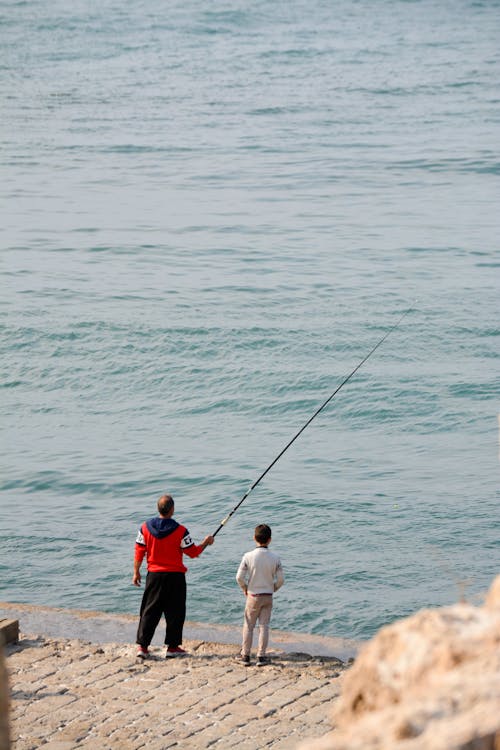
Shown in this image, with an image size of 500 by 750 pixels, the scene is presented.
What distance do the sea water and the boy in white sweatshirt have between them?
10.9 ft

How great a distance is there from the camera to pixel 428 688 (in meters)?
2.17

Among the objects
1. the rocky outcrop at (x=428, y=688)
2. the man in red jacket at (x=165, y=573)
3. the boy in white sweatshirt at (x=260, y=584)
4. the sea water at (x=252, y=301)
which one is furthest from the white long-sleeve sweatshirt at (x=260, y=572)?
the rocky outcrop at (x=428, y=688)

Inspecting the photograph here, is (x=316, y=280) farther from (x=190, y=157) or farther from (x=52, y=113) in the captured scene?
(x=52, y=113)

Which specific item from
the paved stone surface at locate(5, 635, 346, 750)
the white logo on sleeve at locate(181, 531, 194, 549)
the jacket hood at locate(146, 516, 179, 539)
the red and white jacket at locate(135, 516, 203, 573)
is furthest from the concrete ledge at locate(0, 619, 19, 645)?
the white logo on sleeve at locate(181, 531, 194, 549)

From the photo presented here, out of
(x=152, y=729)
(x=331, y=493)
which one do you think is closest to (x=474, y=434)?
(x=331, y=493)

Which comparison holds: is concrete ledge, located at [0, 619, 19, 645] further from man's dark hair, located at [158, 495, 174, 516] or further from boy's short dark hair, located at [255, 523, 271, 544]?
boy's short dark hair, located at [255, 523, 271, 544]

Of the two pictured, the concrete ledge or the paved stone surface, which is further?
the concrete ledge

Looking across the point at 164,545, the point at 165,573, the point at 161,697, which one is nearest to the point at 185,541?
the point at 164,545

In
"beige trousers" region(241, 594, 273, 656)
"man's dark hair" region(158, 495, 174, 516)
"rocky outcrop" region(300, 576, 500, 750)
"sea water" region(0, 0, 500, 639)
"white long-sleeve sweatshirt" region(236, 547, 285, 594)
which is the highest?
"rocky outcrop" region(300, 576, 500, 750)

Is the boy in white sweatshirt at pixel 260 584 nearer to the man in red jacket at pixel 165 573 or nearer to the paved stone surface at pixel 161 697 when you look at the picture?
the paved stone surface at pixel 161 697

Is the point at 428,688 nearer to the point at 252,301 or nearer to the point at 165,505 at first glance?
the point at 165,505

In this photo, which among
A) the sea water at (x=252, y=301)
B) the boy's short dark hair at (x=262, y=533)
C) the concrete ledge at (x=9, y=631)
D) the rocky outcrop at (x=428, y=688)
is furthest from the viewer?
the sea water at (x=252, y=301)

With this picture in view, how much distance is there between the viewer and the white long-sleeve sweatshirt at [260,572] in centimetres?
837

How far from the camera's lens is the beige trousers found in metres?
8.38
